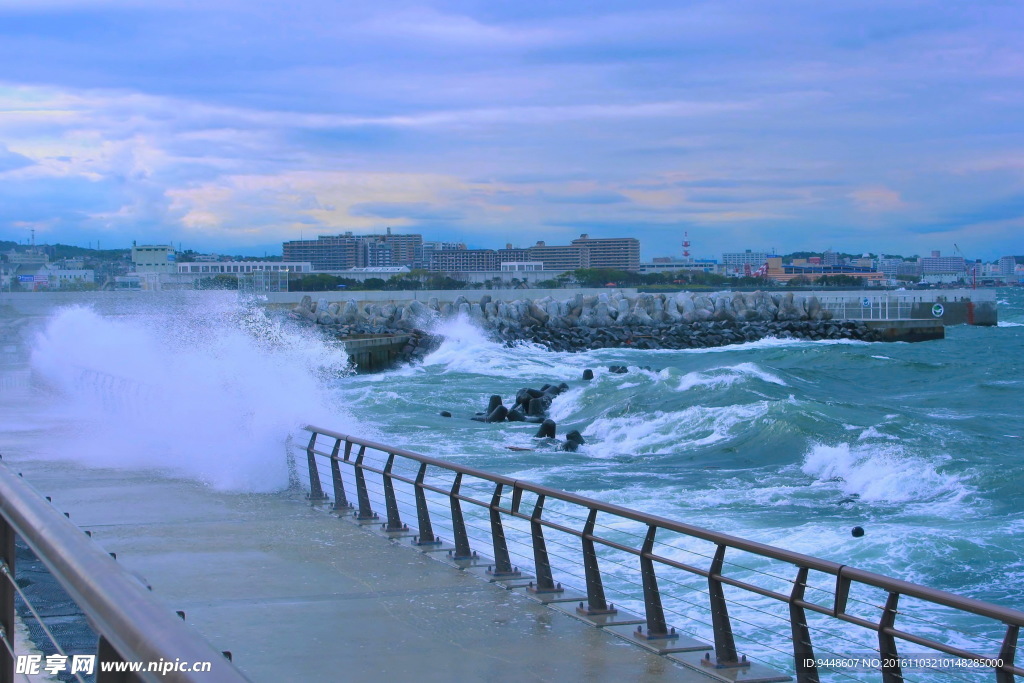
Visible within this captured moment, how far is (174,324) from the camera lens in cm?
3800

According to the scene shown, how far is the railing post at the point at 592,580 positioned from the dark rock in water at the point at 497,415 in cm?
2045

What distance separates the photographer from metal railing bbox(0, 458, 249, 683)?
158cm

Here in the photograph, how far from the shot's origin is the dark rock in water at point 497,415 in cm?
2758

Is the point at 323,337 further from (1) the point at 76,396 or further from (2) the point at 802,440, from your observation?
(2) the point at 802,440

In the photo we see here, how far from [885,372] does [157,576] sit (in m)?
40.1

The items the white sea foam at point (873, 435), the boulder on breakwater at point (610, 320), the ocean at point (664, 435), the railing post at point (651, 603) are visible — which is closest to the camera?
the railing post at point (651, 603)

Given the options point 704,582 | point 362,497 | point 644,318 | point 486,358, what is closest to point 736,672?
point 704,582

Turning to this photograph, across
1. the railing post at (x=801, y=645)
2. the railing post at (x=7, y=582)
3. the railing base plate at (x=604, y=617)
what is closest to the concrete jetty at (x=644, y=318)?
the railing base plate at (x=604, y=617)

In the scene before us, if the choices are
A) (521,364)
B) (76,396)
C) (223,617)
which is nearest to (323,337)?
(521,364)

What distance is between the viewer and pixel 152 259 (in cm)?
8550

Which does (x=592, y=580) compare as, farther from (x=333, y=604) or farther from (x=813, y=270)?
(x=813, y=270)

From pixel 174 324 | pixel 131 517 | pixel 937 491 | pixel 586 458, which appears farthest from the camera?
pixel 174 324

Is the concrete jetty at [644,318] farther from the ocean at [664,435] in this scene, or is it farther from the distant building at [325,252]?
the distant building at [325,252]

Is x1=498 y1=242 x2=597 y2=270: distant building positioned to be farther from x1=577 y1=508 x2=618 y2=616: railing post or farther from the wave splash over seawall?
x1=577 y1=508 x2=618 y2=616: railing post
